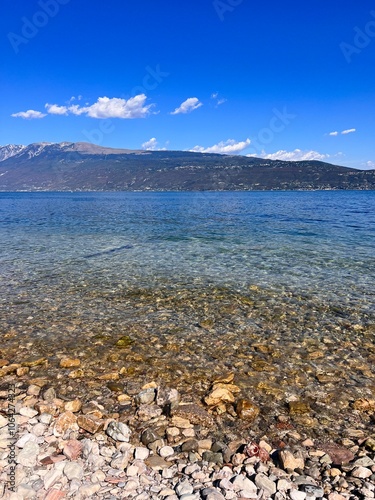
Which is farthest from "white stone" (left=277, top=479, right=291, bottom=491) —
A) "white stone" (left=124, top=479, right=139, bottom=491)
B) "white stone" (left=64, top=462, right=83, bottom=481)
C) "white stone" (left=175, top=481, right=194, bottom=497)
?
"white stone" (left=64, top=462, right=83, bottom=481)

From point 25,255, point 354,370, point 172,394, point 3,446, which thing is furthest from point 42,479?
point 25,255

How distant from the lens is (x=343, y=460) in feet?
18.8

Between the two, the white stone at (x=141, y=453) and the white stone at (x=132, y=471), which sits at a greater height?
the white stone at (x=132, y=471)

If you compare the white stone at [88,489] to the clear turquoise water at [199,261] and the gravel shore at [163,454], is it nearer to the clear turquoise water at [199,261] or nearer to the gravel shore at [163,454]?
the gravel shore at [163,454]

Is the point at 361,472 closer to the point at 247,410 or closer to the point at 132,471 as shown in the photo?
the point at 247,410

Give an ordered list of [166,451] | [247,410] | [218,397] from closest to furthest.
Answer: [166,451], [247,410], [218,397]

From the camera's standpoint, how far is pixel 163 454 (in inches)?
228

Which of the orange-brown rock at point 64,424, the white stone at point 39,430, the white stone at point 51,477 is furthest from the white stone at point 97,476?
the white stone at point 39,430

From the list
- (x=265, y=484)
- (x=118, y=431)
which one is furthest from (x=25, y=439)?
(x=265, y=484)

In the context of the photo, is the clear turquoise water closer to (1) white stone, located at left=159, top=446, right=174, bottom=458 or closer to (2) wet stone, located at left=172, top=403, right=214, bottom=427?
(2) wet stone, located at left=172, top=403, right=214, bottom=427

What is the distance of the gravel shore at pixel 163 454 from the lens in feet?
16.3

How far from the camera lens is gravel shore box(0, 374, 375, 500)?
4961mm

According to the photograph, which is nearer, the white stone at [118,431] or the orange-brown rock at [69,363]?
the white stone at [118,431]

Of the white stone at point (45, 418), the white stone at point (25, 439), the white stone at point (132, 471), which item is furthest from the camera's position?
the white stone at point (45, 418)
